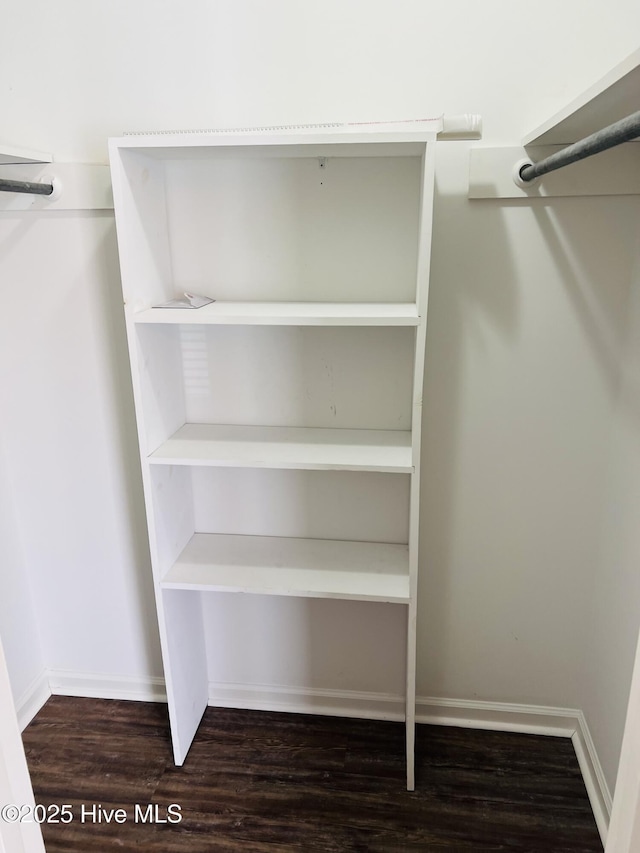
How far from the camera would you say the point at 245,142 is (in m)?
1.30

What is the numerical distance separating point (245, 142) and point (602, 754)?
1.87 metres

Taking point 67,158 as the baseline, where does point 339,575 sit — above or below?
below

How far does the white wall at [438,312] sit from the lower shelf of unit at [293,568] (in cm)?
19

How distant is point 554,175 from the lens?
149 centimetres

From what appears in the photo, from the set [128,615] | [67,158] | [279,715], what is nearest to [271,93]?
[67,158]

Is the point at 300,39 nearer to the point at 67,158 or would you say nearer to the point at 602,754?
the point at 67,158

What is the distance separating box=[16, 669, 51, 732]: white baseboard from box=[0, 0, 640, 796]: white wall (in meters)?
0.31

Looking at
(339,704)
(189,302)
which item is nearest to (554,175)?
(189,302)

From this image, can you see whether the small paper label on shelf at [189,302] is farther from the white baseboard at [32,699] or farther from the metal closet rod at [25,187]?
the white baseboard at [32,699]

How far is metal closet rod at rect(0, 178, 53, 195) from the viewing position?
1438 millimetres

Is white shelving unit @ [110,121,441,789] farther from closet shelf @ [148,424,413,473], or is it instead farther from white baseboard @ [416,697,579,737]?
white baseboard @ [416,697,579,737]

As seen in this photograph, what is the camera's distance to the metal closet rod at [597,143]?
0.91 metres
